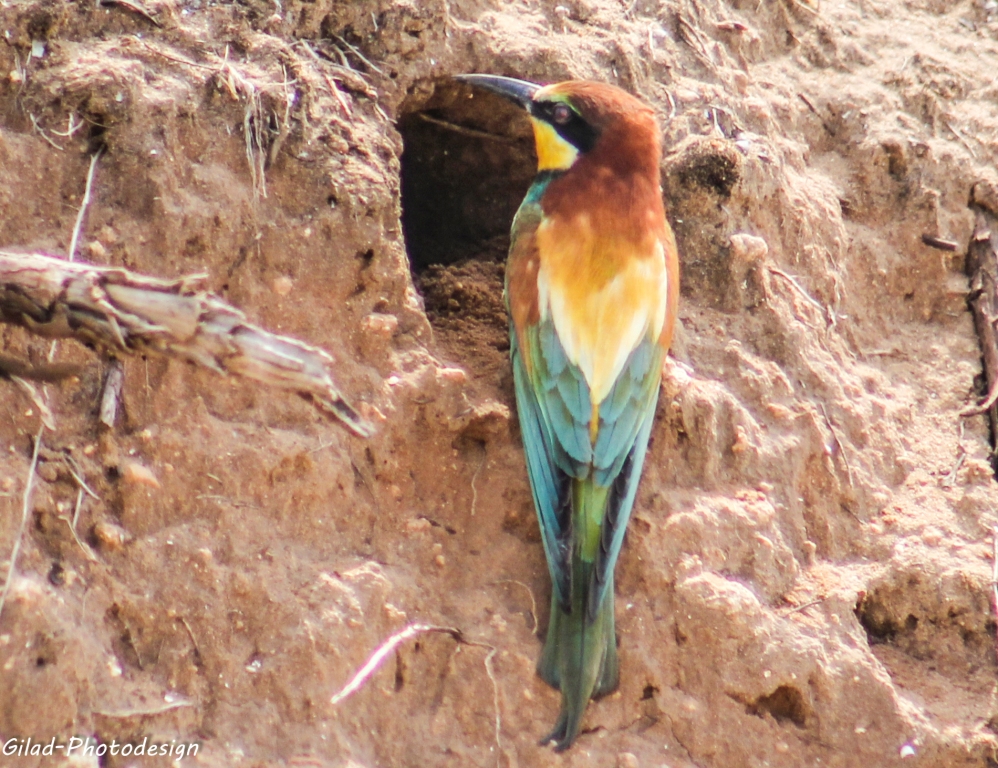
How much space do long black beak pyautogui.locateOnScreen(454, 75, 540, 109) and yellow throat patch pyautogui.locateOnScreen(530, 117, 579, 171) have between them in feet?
0.22

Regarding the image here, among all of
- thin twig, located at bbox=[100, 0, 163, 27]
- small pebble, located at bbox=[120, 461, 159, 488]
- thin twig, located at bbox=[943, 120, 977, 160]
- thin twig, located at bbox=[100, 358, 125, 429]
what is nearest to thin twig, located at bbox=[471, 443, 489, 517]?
small pebble, located at bbox=[120, 461, 159, 488]

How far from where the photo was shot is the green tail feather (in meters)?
2.63

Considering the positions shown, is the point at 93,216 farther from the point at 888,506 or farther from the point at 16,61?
the point at 888,506

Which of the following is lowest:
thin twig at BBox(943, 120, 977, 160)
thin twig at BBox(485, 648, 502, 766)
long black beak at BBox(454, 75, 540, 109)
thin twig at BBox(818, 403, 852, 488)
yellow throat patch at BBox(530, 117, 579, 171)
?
thin twig at BBox(485, 648, 502, 766)

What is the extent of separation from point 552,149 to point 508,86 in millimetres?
223

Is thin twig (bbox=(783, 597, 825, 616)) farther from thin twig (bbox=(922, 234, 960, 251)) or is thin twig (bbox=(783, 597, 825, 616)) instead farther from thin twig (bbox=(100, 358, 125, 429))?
thin twig (bbox=(100, 358, 125, 429))

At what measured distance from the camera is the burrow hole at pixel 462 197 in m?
3.33

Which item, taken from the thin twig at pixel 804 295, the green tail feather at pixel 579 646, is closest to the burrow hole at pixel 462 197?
the green tail feather at pixel 579 646

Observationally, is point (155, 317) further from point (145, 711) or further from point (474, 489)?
point (474, 489)

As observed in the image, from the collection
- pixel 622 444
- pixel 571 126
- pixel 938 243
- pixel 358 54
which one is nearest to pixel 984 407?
Answer: pixel 938 243

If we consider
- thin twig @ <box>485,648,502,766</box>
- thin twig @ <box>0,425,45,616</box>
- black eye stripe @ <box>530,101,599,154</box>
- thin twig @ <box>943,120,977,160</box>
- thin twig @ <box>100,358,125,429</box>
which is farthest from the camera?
thin twig @ <box>943,120,977,160</box>

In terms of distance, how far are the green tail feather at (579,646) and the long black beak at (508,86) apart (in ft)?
4.05

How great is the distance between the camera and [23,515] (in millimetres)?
2287

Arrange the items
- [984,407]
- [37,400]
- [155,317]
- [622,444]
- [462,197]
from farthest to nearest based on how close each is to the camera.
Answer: [462,197], [984,407], [622,444], [37,400], [155,317]
